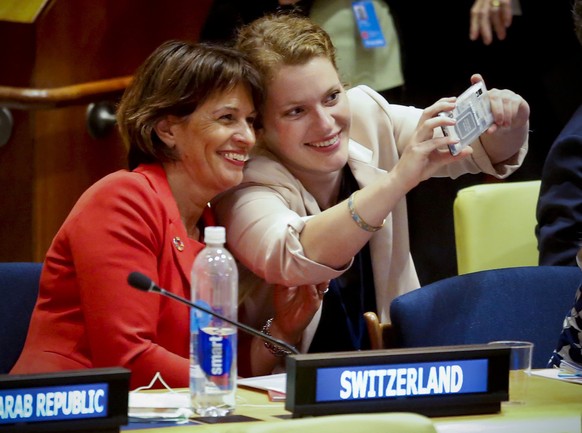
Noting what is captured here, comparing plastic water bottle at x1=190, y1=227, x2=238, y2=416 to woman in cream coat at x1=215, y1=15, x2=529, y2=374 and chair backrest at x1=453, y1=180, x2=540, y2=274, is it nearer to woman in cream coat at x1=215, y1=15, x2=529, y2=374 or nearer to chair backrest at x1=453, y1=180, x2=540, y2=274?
woman in cream coat at x1=215, y1=15, x2=529, y2=374

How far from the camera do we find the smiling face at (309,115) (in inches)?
110

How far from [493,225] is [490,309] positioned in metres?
0.76

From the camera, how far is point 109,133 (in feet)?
13.7

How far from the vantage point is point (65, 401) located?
69.0 inches

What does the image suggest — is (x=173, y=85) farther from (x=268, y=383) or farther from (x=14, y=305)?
(x=268, y=383)

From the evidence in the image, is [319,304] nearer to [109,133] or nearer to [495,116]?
[495,116]

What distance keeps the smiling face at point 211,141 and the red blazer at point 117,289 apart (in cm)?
10

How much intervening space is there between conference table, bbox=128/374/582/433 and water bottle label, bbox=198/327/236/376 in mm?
85

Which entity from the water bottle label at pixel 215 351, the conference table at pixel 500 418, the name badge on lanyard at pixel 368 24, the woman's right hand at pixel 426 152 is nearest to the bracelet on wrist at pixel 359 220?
the woman's right hand at pixel 426 152

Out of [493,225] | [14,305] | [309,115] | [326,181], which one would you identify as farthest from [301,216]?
[493,225]

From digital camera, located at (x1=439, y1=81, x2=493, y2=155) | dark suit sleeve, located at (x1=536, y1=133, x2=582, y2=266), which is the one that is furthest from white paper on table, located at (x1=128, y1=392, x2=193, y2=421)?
dark suit sleeve, located at (x1=536, y1=133, x2=582, y2=266)

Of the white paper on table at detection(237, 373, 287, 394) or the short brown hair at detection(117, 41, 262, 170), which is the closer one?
the white paper on table at detection(237, 373, 287, 394)

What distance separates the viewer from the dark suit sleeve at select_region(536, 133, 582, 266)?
3.25 meters

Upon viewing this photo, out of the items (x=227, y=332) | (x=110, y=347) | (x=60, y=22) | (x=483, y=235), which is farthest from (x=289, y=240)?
(x=60, y=22)
